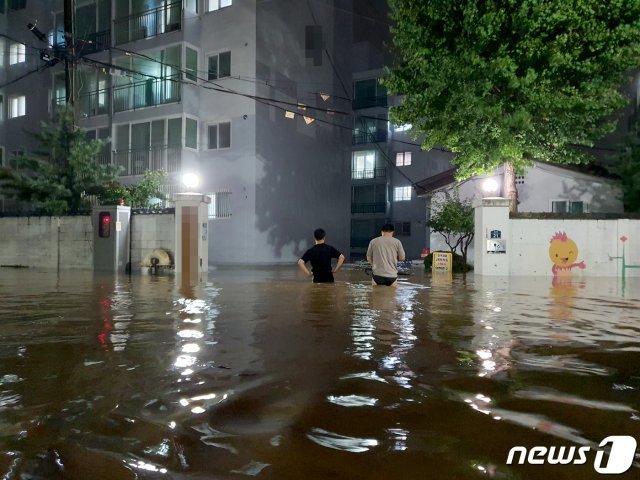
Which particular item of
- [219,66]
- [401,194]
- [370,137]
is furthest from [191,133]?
[370,137]

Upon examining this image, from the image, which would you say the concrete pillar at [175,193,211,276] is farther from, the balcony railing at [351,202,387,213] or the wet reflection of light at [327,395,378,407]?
Answer: the balcony railing at [351,202,387,213]

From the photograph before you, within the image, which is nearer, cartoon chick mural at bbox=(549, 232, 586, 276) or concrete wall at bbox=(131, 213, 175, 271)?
cartoon chick mural at bbox=(549, 232, 586, 276)

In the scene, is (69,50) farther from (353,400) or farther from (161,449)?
(161,449)

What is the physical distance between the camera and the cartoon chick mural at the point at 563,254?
16.7 metres

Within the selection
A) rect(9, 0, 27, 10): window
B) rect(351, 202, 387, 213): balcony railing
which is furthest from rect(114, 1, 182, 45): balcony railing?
rect(351, 202, 387, 213): balcony railing

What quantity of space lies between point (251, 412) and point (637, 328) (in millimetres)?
5530

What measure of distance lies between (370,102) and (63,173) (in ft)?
84.4

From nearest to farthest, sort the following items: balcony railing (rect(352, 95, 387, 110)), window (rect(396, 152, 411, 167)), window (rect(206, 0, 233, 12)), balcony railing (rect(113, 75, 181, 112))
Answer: balcony railing (rect(113, 75, 181, 112)) → window (rect(206, 0, 233, 12)) → window (rect(396, 152, 411, 167)) → balcony railing (rect(352, 95, 387, 110))

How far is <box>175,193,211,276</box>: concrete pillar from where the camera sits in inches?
650

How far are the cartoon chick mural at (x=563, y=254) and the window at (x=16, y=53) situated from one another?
30.5m

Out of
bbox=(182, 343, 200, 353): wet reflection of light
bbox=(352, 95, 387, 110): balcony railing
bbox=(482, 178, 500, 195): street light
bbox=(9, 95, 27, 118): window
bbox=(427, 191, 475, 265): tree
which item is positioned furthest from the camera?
bbox=(352, 95, 387, 110): balcony railing

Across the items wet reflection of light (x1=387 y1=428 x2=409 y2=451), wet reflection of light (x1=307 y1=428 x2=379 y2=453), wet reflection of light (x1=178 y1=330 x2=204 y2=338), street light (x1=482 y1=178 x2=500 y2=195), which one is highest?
street light (x1=482 y1=178 x2=500 y2=195)

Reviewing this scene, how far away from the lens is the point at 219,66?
24.8 m

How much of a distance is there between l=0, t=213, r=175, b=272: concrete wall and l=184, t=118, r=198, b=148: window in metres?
7.58
